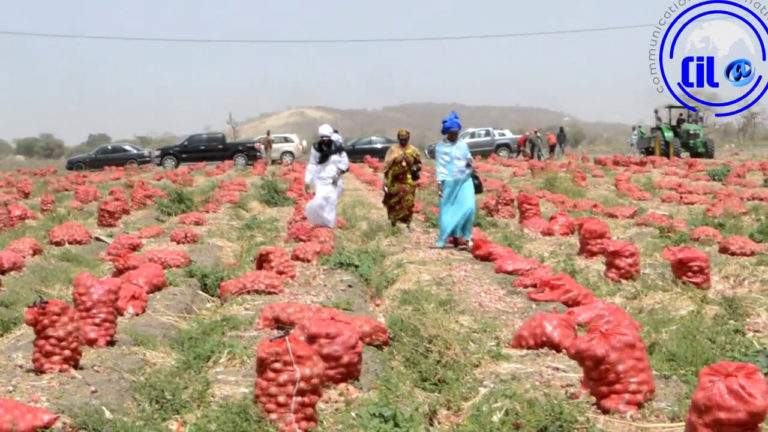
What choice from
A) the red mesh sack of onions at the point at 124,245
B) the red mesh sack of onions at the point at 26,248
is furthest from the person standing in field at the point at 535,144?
the red mesh sack of onions at the point at 26,248

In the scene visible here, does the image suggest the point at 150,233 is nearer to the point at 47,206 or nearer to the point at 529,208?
the point at 47,206

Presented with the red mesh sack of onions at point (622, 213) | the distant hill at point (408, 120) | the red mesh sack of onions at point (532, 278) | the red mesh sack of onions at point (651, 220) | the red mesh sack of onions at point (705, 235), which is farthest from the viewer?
the distant hill at point (408, 120)

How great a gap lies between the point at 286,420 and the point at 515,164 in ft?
62.4

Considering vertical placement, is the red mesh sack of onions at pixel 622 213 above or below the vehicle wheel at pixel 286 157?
below

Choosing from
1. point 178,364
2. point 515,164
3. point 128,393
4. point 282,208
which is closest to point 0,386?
point 128,393

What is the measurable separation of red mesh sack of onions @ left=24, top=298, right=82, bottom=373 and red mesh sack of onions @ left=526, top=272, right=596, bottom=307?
378 cm

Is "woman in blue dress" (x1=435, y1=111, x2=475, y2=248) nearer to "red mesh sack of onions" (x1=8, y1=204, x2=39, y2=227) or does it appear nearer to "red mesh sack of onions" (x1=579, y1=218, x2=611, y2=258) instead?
"red mesh sack of onions" (x1=579, y1=218, x2=611, y2=258)

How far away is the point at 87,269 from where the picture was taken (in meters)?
9.41

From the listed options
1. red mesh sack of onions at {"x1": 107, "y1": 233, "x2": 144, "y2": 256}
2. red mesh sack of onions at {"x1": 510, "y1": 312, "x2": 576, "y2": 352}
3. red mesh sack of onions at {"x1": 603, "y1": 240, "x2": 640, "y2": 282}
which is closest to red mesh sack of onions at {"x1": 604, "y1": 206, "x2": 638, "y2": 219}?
red mesh sack of onions at {"x1": 603, "y1": 240, "x2": 640, "y2": 282}

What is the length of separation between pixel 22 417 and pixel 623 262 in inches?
219

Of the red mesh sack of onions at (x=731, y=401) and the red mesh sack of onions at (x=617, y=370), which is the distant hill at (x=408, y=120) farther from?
the red mesh sack of onions at (x=731, y=401)

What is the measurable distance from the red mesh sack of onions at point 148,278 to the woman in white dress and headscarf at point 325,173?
298 cm

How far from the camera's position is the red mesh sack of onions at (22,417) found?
4168mm

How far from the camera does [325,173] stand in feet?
34.3
